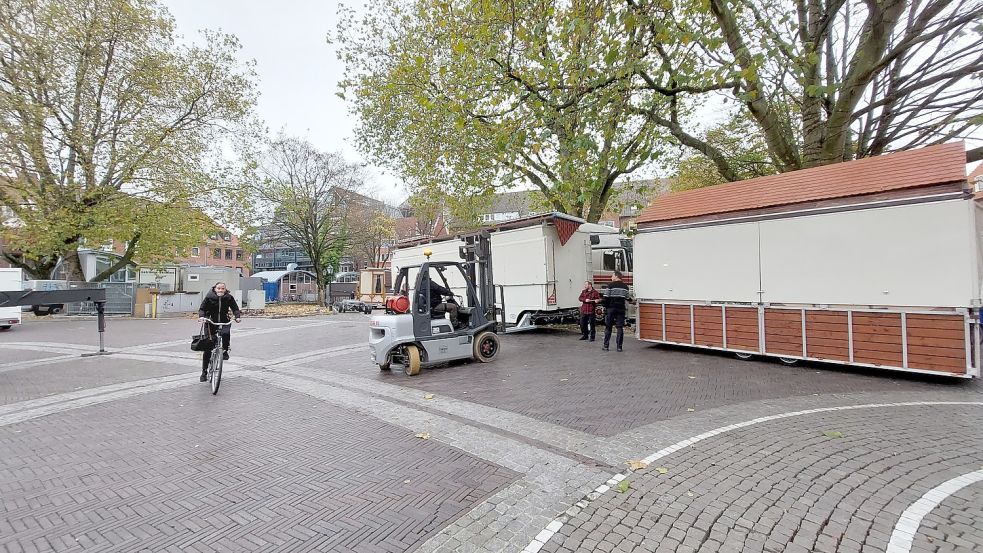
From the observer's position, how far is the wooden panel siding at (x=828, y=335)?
7.51m

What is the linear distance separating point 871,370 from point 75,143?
29581mm

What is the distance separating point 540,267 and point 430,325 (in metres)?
4.85

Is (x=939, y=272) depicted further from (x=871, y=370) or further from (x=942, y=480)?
(x=942, y=480)

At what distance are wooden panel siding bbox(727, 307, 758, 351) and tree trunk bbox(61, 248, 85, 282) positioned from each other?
96.2ft

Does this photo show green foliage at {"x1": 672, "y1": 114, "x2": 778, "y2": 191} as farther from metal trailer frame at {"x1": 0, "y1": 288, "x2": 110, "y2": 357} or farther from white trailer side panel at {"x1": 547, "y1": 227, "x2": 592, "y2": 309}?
metal trailer frame at {"x1": 0, "y1": 288, "x2": 110, "y2": 357}

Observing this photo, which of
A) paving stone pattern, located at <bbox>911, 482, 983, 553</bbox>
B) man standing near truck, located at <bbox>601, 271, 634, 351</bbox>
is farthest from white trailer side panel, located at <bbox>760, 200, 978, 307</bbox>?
paving stone pattern, located at <bbox>911, 482, 983, 553</bbox>

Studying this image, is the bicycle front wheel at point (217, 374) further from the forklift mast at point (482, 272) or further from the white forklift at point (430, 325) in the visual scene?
the forklift mast at point (482, 272)

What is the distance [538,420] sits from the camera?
5168 mm

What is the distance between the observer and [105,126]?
20.8m

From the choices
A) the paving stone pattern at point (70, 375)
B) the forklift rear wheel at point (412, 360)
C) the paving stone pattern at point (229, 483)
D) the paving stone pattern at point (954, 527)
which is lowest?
the paving stone pattern at point (229, 483)

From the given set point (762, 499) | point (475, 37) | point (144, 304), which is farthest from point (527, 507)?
point (144, 304)

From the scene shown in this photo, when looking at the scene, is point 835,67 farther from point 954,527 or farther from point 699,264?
point 954,527

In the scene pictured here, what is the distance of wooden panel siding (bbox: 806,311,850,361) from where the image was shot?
24.6ft

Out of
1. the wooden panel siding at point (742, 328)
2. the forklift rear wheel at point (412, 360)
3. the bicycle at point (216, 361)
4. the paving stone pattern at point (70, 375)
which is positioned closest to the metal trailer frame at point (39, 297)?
the paving stone pattern at point (70, 375)
